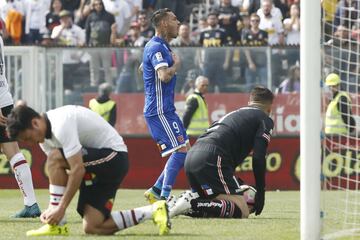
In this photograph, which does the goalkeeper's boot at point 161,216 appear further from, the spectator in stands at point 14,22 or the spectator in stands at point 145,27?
the spectator in stands at point 14,22

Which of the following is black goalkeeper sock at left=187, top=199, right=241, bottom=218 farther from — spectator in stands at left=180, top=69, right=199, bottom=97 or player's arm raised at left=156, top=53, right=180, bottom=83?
spectator in stands at left=180, top=69, right=199, bottom=97

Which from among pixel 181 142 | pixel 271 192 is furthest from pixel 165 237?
pixel 271 192

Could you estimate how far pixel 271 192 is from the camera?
64.2 feet

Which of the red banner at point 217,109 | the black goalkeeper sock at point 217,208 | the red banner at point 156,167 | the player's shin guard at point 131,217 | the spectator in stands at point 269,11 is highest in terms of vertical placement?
the spectator in stands at point 269,11

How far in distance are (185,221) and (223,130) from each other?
1.05m

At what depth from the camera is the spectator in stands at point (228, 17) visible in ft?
81.0

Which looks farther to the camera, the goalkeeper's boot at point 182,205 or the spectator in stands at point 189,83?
the spectator in stands at point 189,83

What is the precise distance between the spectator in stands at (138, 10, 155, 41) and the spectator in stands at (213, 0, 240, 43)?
1.49 m

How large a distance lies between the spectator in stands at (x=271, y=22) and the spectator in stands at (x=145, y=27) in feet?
7.82

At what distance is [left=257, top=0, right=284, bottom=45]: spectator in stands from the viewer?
24500mm

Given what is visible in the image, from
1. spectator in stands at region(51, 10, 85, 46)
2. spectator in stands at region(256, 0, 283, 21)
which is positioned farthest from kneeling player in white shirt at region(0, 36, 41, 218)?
spectator in stands at region(256, 0, 283, 21)

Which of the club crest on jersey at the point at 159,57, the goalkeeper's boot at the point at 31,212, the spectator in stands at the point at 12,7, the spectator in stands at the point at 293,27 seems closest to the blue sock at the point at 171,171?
the club crest on jersey at the point at 159,57

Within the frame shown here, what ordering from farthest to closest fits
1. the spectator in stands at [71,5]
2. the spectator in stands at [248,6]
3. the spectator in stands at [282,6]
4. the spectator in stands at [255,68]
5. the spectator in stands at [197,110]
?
the spectator in stands at [71,5] < the spectator in stands at [248,6] < the spectator in stands at [282,6] < the spectator in stands at [255,68] < the spectator in stands at [197,110]

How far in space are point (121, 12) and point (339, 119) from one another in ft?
40.5
